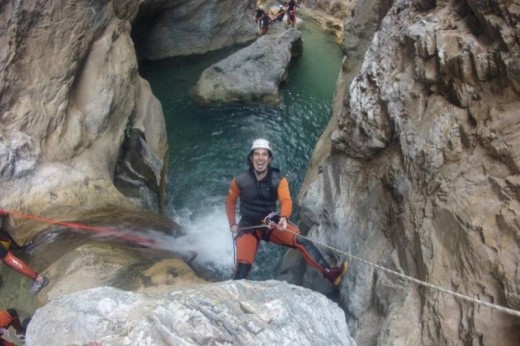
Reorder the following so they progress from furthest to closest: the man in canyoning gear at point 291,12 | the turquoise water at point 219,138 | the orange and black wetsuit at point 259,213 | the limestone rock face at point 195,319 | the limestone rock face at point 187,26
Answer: the man in canyoning gear at point 291,12
the limestone rock face at point 187,26
the turquoise water at point 219,138
the orange and black wetsuit at point 259,213
the limestone rock face at point 195,319

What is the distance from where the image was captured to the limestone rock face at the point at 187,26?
20016mm

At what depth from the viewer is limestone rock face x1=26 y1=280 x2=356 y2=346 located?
3.23 metres

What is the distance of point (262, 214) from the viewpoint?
660 centimetres

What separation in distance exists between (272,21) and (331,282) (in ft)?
74.8

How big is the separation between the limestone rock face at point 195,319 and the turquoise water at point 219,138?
17.5 ft

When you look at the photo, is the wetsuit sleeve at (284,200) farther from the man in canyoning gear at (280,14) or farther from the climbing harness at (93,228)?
the man in canyoning gear at (280,14)

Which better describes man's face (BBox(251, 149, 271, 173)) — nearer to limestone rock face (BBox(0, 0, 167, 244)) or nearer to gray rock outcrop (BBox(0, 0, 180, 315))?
gray rock outcrop (BBox(0, 0, 180, 315))

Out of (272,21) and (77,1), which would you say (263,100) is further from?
(272,21)

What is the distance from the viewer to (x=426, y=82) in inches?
211

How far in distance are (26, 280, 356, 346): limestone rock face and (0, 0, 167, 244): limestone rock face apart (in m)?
3.80

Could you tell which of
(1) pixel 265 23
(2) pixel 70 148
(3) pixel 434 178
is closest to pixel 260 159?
(3) pixel 434 178

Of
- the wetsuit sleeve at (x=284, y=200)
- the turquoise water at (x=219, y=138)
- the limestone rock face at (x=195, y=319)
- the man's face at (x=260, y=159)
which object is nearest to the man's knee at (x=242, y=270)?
the wetsuit sleeve at (x=284, y=200)

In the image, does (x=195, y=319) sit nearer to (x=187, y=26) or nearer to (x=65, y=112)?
(x=65, y=112)

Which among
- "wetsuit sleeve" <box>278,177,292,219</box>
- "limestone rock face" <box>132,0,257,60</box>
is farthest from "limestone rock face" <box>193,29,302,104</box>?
"wetsuit sleeve" <box>278,177,292,219</box>
